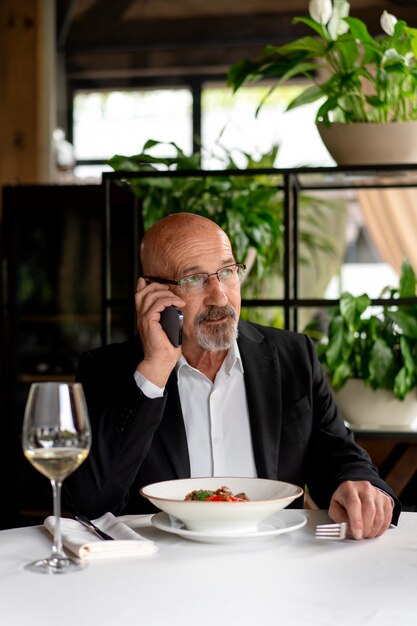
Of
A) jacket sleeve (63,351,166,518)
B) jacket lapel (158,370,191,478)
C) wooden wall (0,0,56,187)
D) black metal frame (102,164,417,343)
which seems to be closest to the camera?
jacket sleeve (63,351,166,518)

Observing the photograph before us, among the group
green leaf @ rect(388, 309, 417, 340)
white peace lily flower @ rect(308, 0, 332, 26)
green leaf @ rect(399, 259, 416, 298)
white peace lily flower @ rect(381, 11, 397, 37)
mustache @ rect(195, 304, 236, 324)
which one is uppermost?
white peace lily flower @ rect(308, 0, 332, 26)

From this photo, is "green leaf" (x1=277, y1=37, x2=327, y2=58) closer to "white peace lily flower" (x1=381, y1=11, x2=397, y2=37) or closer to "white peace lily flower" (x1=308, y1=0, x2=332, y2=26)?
"white peace lily flower" (x1=308, y1=0, x2=332, y2=26)

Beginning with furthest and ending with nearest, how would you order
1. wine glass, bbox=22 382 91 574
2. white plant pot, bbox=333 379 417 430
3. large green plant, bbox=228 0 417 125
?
1. white plant pot, bbox=333 379 417 430
2. large green plant, bbox=228 0 417 125
3. wine glass, bbox=22 382 91 574

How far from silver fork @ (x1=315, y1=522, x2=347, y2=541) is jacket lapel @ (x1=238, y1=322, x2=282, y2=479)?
51 centimetres

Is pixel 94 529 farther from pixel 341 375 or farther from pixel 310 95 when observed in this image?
pixel 310 95

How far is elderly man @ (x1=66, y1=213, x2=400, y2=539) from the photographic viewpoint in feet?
5.84

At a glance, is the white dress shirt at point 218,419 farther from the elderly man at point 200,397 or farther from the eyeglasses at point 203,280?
the eyeglasses at point 203,280

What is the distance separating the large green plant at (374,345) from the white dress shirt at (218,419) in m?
0.86

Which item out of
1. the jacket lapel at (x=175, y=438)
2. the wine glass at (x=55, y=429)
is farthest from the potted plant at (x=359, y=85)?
the wine glass at (x=55, y=429)

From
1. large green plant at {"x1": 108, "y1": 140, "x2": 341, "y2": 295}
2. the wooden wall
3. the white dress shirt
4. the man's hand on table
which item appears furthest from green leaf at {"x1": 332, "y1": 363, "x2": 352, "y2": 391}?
the wooden wall

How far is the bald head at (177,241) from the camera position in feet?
6.64

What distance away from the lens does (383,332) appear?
9.35 ft

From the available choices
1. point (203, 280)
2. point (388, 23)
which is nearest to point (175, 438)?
point (203, 280)

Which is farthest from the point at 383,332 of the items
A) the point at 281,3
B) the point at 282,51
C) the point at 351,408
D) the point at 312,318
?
the point at 281,3
